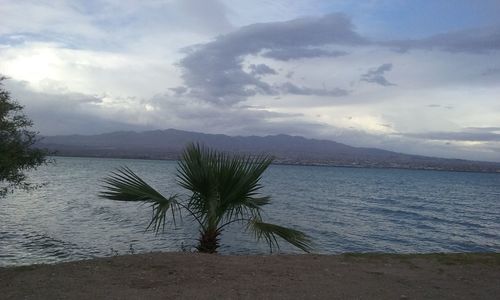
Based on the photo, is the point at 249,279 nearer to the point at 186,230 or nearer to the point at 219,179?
the point at 219,179

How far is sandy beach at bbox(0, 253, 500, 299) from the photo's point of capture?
666cm

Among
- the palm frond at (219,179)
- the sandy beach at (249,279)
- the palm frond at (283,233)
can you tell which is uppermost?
the palm frond at (219,179)

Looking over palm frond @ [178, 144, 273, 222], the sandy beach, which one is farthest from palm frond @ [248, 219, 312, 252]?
palm frond @ [178, 144, 273, 222]

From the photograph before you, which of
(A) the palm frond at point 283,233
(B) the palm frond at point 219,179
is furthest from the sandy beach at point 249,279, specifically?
(B) the palm frond at point 219,179

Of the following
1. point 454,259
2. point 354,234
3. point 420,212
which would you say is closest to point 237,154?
point 454,259

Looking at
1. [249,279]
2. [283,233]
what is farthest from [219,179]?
[249,279]

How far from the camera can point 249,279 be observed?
7.40 metres

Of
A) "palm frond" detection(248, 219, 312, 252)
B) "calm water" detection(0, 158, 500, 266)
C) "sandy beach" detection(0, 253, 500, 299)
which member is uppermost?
"palm frond" detection(248, 219, 312, 252)

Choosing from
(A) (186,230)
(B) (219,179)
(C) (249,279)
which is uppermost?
(B) (219,179)

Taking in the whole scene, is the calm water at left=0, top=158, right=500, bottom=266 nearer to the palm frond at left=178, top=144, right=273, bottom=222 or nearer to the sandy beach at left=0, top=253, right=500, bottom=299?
the palm frond at left=178, top=144, right=273, bottom=222

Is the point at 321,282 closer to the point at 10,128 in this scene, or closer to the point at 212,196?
the point at 212,196

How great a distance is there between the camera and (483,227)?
108 ft

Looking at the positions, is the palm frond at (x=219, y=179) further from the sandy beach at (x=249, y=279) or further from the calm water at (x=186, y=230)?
the calm water at (x=186, y=230)

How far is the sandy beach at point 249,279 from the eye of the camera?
666 cm
